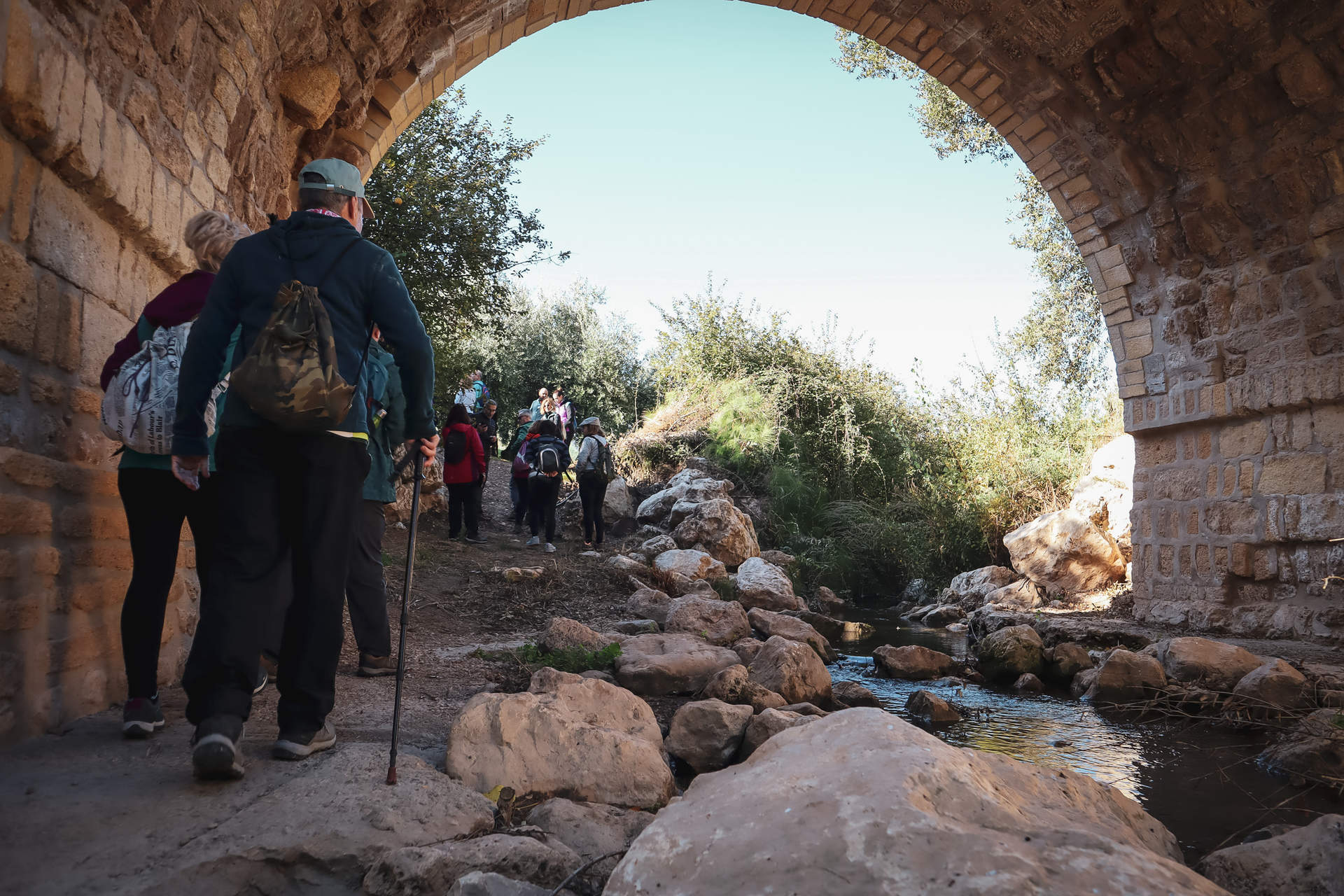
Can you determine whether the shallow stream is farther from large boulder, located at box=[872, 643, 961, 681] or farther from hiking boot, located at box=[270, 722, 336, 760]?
hiking boot, located at box=[270, 722, 336, 760]

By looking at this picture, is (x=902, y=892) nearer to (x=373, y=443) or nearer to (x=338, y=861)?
(x=338, y=861)

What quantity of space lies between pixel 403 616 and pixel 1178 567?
268 inches

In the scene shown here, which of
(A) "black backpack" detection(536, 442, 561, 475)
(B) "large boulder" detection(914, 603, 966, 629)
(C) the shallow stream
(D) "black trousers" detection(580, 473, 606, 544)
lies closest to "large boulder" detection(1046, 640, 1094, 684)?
(C) the shallow stream

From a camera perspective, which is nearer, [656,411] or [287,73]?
[287,73]

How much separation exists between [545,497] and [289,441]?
738 cm

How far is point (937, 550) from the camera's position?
11055 mm

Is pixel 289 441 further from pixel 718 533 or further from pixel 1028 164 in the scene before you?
pixel 718 533

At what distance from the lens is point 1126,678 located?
16.4 ft

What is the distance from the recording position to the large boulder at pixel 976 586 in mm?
9587

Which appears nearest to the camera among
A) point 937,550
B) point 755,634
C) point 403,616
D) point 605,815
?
point 605,815

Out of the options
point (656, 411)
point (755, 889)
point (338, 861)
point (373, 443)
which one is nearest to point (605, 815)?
point (338, 861)

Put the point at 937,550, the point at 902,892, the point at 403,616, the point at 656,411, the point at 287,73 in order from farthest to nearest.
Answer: the point at 656,411, the point at 937,550, the point at 287,73, the point at 403,616, the point at 902,892

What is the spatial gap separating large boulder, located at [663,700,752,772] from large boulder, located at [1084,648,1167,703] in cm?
264

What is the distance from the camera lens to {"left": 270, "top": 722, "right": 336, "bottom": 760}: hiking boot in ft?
7.98
